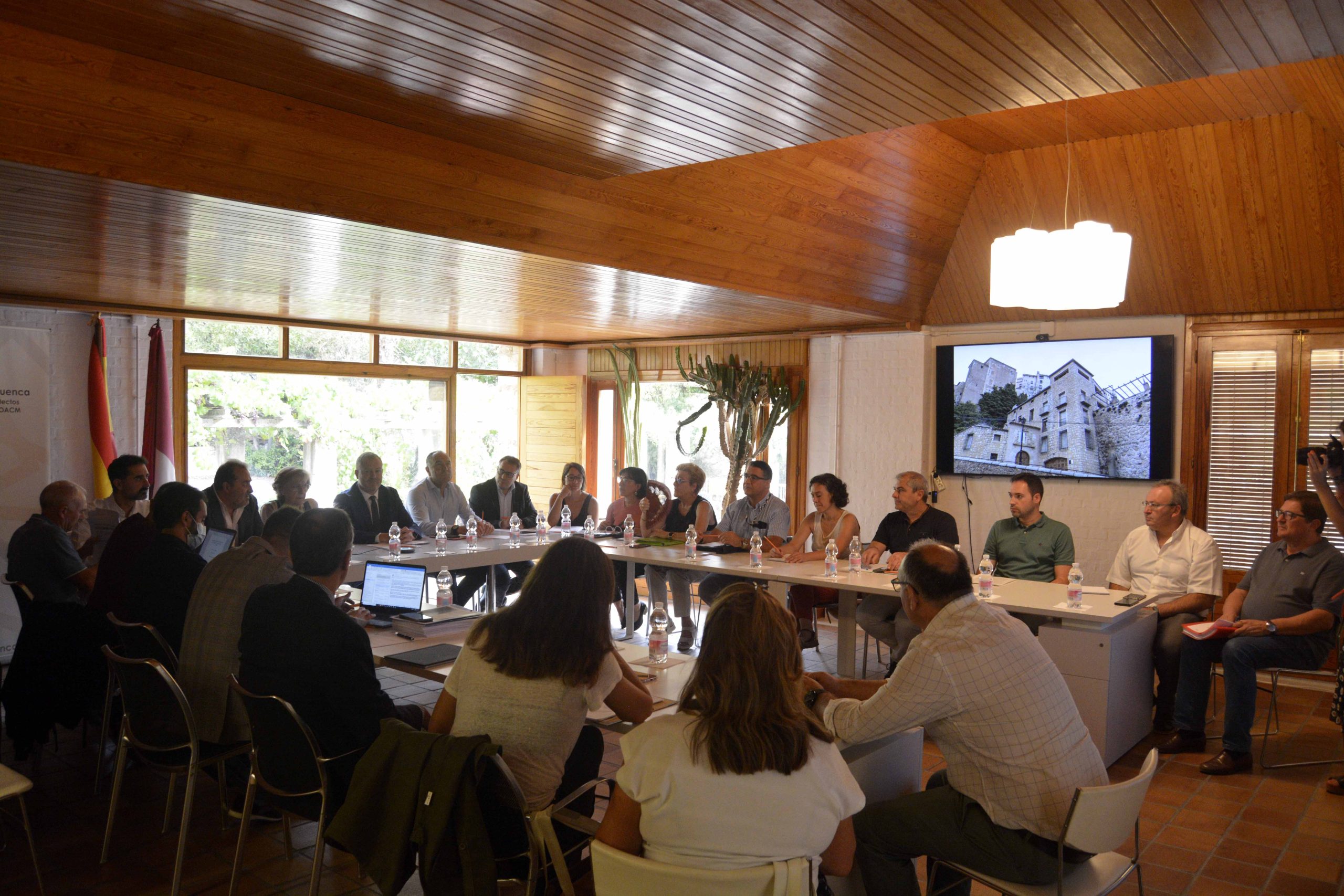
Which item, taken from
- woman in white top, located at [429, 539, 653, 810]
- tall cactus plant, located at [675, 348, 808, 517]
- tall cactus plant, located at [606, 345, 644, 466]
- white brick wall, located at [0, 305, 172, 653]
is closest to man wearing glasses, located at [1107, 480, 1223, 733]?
woman in white top, located at [429, 539, 653, 810]

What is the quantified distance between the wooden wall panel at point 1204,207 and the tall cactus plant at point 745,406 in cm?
236

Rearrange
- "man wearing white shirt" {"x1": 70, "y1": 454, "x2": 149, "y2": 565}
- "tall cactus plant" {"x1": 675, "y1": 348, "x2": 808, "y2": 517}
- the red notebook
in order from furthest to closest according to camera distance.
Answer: "tall cactus plant" {"x1": 675, "y1": 348, "x2": 808, "y2": 517} < "man wearing white shirt" {"x1": 70, "y1": 454, "x2": 149, "y2": 565} < the red notebook

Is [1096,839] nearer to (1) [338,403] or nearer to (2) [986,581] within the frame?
(2) [986,581]

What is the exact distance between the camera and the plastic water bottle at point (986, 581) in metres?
5.01

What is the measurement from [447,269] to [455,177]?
1.31 metres

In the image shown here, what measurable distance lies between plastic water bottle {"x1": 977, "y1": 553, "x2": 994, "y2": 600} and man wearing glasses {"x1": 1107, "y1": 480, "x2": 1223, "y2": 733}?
0.80 m

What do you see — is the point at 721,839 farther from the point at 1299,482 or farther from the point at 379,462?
the point at 1299,482

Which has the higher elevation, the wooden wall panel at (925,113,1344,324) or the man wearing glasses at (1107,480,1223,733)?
the wooden wall panel at (925,113,1344,324)

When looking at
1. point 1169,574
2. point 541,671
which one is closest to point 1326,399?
point 1169,574

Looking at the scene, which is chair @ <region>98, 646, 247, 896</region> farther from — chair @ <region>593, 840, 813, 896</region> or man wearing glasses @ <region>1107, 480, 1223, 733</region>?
man wearing glasses @ <region>1107, 480, 1223, 733</region>

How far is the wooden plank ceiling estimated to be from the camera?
3.25 m

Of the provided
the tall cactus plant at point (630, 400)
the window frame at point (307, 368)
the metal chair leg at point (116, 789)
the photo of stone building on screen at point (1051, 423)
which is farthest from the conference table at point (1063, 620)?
the tall cactus plant at point (630, 400)

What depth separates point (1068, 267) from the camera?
4594mm

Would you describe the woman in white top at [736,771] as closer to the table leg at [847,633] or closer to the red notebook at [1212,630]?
the red notebook at [1212,630]
